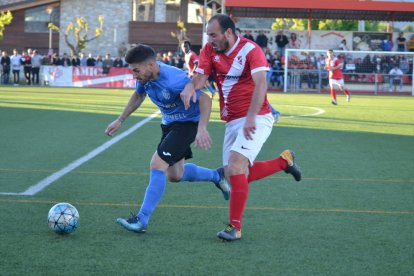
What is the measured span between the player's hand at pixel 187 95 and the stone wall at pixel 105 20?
54.1 metres

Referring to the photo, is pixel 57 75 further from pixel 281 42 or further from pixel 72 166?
pixel 72 166

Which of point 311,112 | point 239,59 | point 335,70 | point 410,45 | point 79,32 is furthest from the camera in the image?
point 79,32

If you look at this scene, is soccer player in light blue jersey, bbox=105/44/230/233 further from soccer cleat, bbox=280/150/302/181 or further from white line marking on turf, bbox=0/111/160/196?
white line marking on turf, bbox=0/111/160/196

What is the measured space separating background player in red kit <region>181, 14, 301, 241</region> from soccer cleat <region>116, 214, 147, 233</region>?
67cm

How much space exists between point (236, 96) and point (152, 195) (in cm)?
111

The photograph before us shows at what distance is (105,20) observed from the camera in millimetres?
60125

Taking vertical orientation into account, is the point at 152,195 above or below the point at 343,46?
below

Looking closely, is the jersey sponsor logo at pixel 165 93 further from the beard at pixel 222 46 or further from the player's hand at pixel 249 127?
the player's hand at pixel 249 127

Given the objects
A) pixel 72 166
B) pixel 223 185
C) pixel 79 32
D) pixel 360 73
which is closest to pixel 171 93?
pixel 223 185

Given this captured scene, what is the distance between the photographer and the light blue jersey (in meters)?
6.61

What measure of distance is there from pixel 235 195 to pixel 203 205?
144 cm

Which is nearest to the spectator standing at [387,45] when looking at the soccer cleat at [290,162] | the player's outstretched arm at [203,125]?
the soccer cleat at [290,162]

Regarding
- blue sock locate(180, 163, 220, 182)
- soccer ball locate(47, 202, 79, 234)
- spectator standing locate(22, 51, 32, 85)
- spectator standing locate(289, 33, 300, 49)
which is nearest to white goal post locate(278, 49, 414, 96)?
spectator standing locate(289, 33, 300, 49)

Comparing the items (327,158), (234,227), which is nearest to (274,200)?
(234,227)
